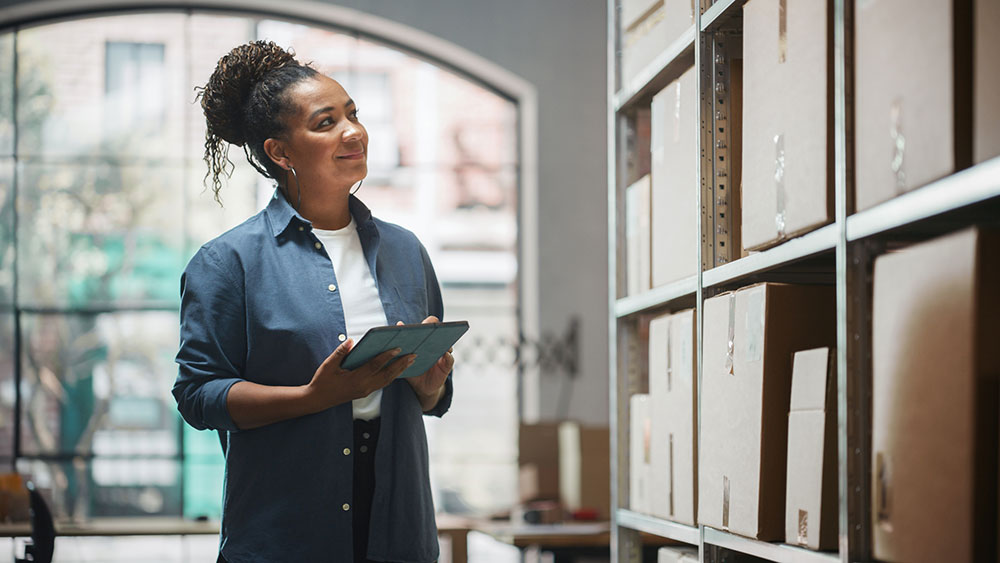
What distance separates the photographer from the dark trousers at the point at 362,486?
1.67 m

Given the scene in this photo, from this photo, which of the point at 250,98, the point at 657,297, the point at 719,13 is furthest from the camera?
the point at 657,297

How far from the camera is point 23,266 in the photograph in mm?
5773

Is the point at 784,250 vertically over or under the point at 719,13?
under

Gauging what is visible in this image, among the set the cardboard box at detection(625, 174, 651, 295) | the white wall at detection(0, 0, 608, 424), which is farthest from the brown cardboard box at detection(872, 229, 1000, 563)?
the white wall at detection(0, 0, 608, 424)

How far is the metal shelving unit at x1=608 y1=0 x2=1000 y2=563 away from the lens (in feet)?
4.46

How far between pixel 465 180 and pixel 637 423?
13.0 ft

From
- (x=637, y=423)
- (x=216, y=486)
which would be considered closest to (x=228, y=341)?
(x=637, y=423)

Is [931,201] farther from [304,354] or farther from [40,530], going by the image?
[40,530]

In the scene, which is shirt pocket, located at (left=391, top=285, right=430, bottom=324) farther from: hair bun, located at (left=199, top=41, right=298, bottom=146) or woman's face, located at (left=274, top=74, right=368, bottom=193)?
hair bun, located at (left=199, top=41, right=298, bottom=146)

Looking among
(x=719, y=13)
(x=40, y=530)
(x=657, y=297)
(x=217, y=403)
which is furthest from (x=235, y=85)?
(x=40, y=530)

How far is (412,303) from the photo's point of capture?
1.80 m

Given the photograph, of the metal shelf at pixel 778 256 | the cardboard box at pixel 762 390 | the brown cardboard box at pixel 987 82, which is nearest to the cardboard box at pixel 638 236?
the metal shelf at pixel 778 256

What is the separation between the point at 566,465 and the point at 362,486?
297 cm

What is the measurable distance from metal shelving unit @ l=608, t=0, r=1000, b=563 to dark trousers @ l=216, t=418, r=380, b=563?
1.97ft
